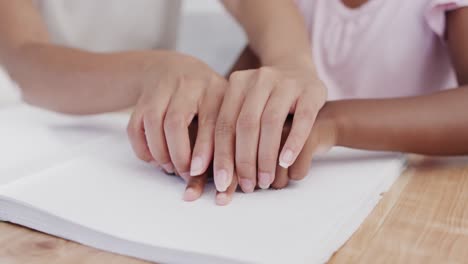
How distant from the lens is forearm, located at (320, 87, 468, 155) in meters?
0.64

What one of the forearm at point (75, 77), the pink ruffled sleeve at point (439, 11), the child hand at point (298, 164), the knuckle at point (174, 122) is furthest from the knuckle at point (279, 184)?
the pink ruffled sleeve at point (439, 11)

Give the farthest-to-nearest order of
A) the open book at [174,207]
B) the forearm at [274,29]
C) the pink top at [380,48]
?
the pink top at [380,48] → the forearm at [274,29] → the open book at [174,207]

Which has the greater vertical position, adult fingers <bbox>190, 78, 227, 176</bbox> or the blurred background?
adult fingers <bbox>190, 78, 227, 176</bbox>

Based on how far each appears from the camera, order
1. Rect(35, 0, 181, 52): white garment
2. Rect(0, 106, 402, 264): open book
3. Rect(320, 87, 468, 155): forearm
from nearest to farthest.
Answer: Rect(0, 106, 402, 264): open book, Rect(320, 87, 468, 155): forearm, Rect(35, 0, 181, 52): white garment

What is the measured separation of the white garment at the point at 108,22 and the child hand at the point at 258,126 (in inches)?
34.4

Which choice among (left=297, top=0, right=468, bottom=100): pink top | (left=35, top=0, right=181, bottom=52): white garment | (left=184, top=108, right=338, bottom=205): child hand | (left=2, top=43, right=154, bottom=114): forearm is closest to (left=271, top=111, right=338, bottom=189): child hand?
(left=184, top=108, right=338, bottom=205): child hand

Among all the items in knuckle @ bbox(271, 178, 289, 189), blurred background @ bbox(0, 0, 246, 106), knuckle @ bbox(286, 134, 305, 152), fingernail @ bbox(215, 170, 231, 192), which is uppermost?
knuckle @ bbox(286, 134, 305, 152)

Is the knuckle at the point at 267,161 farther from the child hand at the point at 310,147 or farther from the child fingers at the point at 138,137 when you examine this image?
the child fingers at the point at 138,137

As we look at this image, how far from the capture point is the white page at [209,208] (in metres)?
0.44

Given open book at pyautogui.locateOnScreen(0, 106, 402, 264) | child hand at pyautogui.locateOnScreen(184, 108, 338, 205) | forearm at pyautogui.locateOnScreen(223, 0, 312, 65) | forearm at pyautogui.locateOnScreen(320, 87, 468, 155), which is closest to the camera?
open book at pyautogui.locateOnScreen(0, 106, 402, 264)

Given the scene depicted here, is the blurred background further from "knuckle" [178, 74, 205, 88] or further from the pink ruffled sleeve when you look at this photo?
"knuckle" [178, 74, 205, 88]

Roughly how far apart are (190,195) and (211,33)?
1.06 m

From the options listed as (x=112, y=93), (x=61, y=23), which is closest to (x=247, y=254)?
(x=112, y=93)

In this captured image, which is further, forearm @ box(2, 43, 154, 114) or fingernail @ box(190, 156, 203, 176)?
forearm @ box(2, 43, 154, 114)
